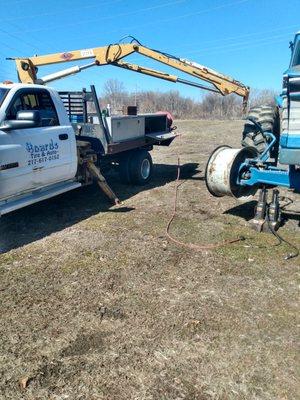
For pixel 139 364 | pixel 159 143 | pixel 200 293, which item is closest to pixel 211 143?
pixel 159 143

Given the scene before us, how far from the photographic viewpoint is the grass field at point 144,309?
120 inches

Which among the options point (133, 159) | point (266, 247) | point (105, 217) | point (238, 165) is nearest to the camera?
point (266, 247)

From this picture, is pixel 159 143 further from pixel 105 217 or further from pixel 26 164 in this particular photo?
pixel 26 164

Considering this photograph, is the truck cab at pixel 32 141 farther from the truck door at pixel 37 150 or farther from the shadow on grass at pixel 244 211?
the shadow on grass at pixel 244 211

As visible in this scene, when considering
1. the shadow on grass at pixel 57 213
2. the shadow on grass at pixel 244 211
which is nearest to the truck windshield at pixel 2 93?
the shadow on grass at pixel 57 213

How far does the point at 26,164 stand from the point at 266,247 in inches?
149

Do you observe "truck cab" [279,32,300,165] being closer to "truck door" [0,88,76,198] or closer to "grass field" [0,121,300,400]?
"grass field" [0,121,300,400]

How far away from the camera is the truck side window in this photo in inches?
242

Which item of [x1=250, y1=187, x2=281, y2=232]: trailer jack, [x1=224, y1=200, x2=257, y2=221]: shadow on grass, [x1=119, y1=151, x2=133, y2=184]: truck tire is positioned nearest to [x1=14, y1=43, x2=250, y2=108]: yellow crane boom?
[x1=119, y1=151, x2=133, y2=184]: truck tire

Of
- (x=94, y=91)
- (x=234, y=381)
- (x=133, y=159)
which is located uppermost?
(x=94, y=91)

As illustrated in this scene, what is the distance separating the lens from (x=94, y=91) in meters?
7.96

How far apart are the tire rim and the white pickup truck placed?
1.0 inches

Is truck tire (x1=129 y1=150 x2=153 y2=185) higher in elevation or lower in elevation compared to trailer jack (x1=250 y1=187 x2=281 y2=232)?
higher

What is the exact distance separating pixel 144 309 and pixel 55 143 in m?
3.59
